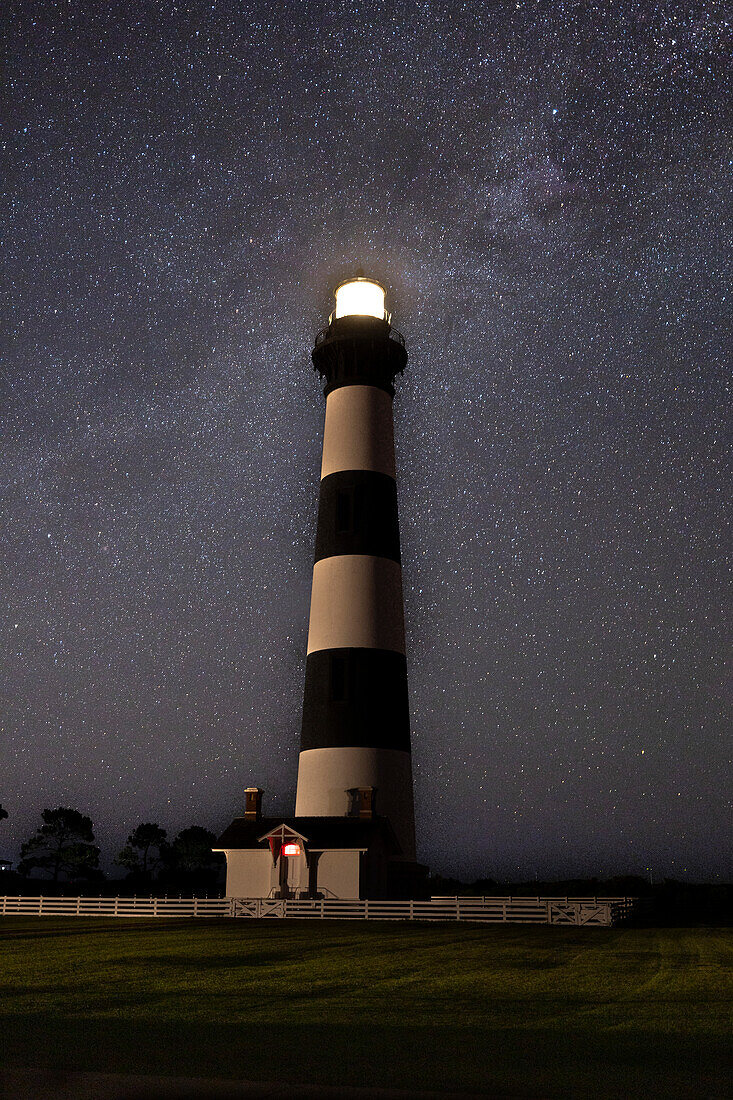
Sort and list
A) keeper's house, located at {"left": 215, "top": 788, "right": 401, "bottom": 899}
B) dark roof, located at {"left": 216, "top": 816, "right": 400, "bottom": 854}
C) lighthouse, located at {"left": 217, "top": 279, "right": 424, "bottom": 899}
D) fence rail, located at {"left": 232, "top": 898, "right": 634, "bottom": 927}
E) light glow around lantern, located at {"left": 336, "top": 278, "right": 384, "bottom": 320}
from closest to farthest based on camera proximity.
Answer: fence rail, located at {"left": 232, "top": 898, "right": 634, "bottom": 927}
dark roof, located at {"left": 216, "top": 816, "right": 400, "bottom": 854}
keeper's house, located at {"left": 215, "top": 788, "right": 401, "bottom": 899}
lighthouse, located at {"left": 217, "top": 279, "right": 424, "bottom": 899}
light glow around lantern, located at {"left": 336, "top": 278, "right": 384, "bottom": 320}

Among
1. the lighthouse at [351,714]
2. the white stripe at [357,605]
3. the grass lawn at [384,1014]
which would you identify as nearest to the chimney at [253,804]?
the lighthouse at [351,714]

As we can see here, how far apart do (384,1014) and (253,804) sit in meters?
30.3

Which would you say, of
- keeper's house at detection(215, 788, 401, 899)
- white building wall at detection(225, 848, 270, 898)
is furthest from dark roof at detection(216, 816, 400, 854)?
white building wall at detection(225, 848, 270, 898)

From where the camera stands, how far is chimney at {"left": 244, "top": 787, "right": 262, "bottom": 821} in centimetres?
4131

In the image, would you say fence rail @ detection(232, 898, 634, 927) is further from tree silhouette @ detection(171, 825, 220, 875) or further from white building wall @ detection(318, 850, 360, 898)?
tree silhouette @ detection(171, 825, 220, 875)

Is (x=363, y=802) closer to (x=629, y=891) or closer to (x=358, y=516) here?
(x=358, y=516)

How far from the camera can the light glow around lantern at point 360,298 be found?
4703 centimetres

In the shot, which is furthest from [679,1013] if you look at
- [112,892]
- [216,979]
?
[112,892]

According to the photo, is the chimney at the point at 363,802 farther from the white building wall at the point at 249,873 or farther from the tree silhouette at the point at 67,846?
the tree silhouette at the point at 67,846

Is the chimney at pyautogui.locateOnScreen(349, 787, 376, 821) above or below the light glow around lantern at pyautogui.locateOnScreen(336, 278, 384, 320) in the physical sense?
below

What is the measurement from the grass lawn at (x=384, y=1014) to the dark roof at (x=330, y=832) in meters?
13.7

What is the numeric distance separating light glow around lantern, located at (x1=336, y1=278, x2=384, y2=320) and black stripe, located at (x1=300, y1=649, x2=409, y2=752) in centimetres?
1672

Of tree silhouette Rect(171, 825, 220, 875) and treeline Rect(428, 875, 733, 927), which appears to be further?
tree silhouette Rect(171, 825, 220, 875)

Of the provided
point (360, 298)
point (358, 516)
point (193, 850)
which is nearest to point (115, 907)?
point (358, 516)
